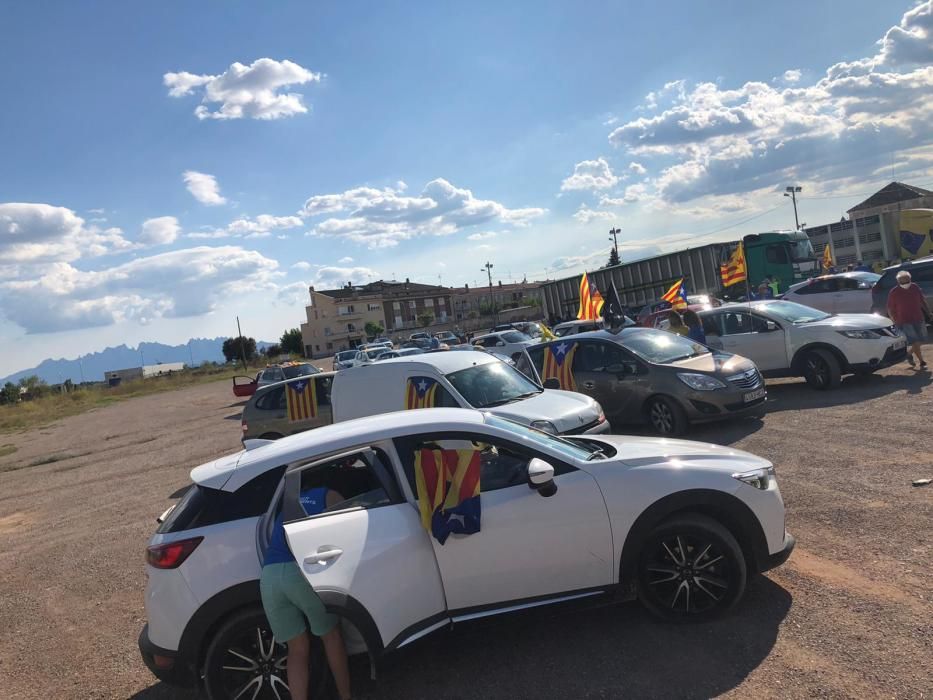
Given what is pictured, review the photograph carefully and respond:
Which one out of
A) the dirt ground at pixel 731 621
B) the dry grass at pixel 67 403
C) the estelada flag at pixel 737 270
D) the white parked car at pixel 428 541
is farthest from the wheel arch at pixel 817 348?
the dry grass at pixel 67 403

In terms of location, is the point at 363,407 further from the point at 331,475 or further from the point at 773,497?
the point at 773,497

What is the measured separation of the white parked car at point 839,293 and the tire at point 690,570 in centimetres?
1525

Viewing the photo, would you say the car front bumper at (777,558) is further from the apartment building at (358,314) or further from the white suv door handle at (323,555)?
the apartment building at (358,314)

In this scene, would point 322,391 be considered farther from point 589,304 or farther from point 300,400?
point 589,304

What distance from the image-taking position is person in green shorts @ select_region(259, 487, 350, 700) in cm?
334

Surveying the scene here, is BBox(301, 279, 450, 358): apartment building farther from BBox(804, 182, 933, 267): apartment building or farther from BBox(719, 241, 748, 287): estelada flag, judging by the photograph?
BBox(719, 241, 748, 287): estelada flag

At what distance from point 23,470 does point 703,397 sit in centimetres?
1810

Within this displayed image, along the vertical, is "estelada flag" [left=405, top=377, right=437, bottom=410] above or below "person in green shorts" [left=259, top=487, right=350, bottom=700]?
above

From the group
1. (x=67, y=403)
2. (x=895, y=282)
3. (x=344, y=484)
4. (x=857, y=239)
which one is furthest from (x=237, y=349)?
(x=344, y=484)

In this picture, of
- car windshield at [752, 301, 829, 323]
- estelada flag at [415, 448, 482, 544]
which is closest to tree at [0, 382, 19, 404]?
car windshield at [752, 301, 829, 323]

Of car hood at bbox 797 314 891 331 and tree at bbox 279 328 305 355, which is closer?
car hood at bbox 797 314 891 331

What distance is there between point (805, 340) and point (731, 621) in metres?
8.28

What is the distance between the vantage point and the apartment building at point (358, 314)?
320 ft

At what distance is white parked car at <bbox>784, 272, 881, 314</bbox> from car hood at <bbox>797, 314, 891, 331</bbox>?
6275 millimetres
